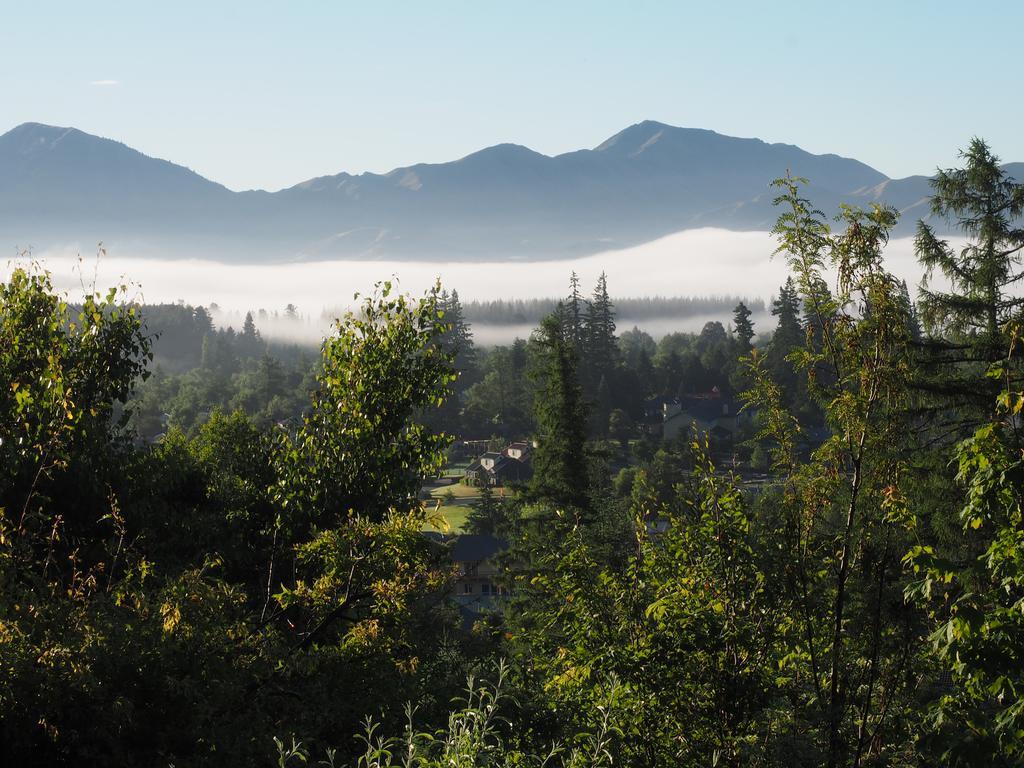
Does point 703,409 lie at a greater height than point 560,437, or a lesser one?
lesser

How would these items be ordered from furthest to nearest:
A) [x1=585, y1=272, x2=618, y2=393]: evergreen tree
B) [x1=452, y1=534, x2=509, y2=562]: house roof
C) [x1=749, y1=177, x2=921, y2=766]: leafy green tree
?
[x1=585, y1=272, x2=618, y2=393]: evergreen tree
[x1=452, y1=534, x2=509, y2=562]: house roof
[x1=749, y1=177, x2=921, y2=766]: leafy green tree

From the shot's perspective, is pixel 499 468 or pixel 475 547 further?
pixel 499 468

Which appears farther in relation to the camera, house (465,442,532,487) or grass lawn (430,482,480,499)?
house (465,442,532,487)

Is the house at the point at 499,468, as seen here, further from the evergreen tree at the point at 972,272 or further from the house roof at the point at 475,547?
the evergreen tree at the point at 972,272

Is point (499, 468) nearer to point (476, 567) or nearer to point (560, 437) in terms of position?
point (476, 567)

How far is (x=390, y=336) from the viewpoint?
9609mm

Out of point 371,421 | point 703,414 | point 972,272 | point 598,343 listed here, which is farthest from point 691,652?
point 703,414

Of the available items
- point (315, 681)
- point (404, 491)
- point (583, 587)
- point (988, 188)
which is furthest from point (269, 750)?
point (988, 188)

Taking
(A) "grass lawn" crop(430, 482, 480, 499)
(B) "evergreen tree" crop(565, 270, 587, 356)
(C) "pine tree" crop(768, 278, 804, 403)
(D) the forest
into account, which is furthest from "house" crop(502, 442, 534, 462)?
(D) the forest

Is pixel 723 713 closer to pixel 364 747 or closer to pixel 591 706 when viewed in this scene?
pixel 591 706

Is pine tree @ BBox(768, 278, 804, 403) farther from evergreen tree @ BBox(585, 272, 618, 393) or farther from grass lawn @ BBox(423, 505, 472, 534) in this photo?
grass lawn @ BBox(423, 505, 472, 534)

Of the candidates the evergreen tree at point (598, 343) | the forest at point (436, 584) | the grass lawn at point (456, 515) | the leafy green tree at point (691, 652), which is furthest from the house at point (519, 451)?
the leafy green tree at point (691, 652)

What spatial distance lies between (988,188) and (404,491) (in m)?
16.8

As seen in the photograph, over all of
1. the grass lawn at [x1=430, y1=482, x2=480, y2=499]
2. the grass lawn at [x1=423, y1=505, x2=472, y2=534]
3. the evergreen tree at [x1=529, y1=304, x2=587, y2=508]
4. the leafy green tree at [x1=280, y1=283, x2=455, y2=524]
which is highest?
the leafy green tree at [x1=280, y1=283, x2=455, y2=524]
